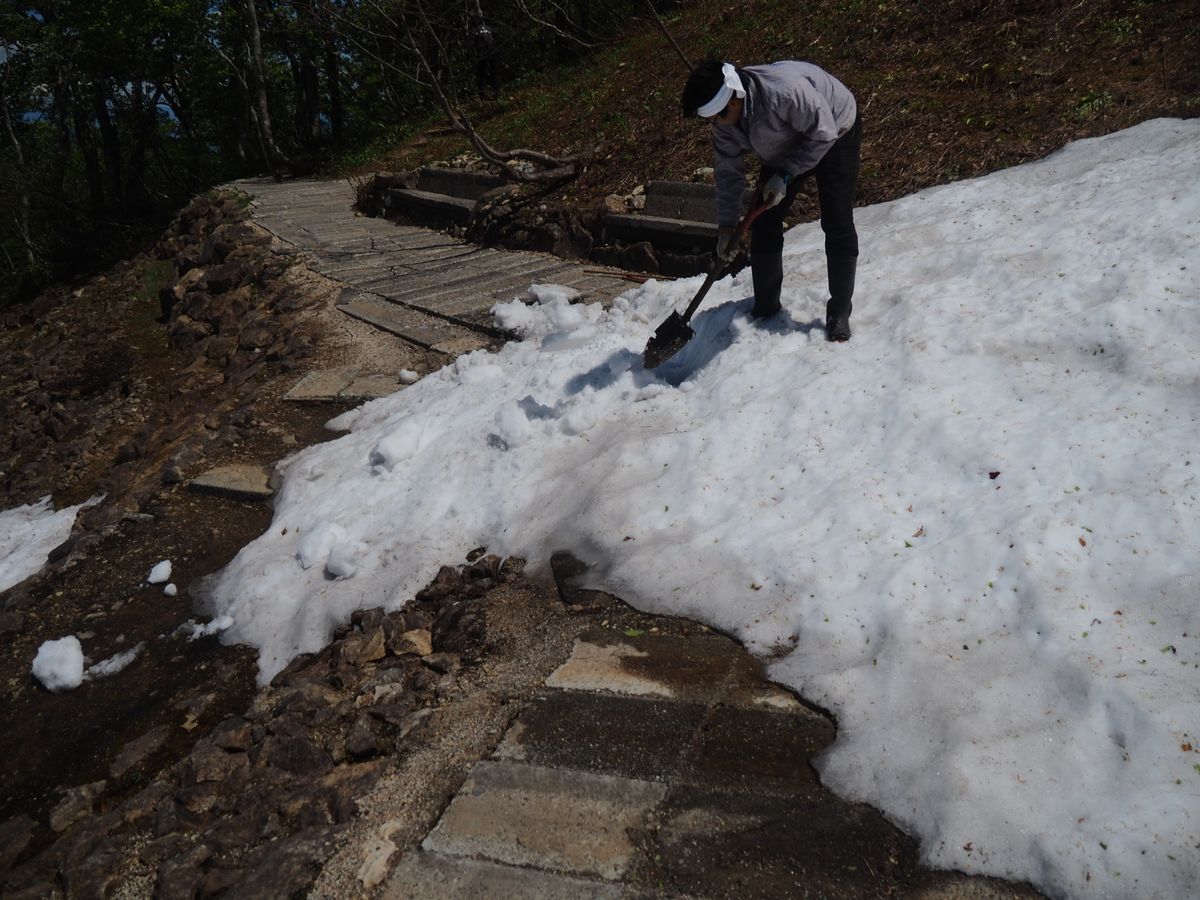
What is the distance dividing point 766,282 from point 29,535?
5.37 meters

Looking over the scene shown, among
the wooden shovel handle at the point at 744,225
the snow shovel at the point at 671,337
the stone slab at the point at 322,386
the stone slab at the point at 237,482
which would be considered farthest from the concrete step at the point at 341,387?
the wooden shovel handle at the point at 744,225

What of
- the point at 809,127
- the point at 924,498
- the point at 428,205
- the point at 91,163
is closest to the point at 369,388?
the point at 809,127

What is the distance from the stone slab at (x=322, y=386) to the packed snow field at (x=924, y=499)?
691mm

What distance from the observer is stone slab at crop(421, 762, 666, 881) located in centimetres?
207

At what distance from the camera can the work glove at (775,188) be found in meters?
3.68

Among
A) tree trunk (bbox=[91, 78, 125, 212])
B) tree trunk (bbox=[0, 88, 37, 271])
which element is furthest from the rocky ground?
tree trunk (bbox=[91, 78, 125, 212])

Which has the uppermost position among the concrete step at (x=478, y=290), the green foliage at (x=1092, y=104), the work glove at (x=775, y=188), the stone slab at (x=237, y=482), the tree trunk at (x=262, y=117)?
the tree trunk at (x=262, y=117)

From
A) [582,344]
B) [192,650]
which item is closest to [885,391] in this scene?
[582,344]

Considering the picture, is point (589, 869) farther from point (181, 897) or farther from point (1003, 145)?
point (1003, 145)

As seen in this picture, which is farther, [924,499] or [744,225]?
[744,225]

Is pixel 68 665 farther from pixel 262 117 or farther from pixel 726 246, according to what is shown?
pixel 262 117

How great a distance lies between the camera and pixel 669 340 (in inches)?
170

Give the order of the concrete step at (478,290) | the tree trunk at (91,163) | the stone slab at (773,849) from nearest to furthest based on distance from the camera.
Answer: the stone slab at (773,849), the concrete step at (478,290), the tree trunk at (91,163)

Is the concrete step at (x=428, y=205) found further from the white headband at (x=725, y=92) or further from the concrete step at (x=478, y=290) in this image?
the white headband at (x=725, y=92)
